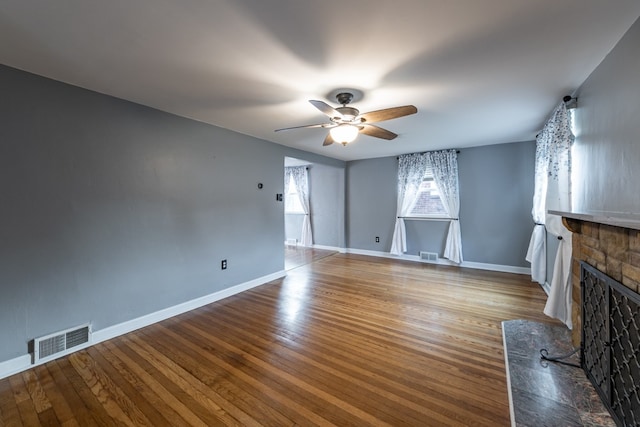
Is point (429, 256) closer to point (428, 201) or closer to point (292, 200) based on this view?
point (428, 201)

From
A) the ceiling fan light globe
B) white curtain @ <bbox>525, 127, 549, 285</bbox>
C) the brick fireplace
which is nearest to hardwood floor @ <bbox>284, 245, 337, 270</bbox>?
the ceiling fan light globe

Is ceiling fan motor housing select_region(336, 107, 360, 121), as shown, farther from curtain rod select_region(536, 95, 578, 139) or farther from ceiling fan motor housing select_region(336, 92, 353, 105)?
curtain rod select_region(536, 95, 578, 139)

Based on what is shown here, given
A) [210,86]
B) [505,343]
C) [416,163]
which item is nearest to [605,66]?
[505,343]

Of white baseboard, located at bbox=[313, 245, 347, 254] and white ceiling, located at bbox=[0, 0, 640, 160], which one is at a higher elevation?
white ceiling, located at bbox=[0, 0, 640, 160]

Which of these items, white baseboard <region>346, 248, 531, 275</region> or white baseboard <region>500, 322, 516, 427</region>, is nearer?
white baseboard <region>500, 322, 516, 427</region>

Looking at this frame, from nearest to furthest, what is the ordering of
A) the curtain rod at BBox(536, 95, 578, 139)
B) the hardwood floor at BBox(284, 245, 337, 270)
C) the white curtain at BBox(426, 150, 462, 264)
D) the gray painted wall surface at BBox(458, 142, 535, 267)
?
the curtain rod at BBox(536, 95, 578, 139), the gray painted wall surface at BBox(458, 142, 535, 267), the white curtain at BBox(426, 150, 462, 264), the hardwood floor at BBox(284, 245, 337, 270)

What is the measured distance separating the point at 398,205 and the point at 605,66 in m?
3.84

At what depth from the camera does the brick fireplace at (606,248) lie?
1.25 m

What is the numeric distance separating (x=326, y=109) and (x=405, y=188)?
3.76 m

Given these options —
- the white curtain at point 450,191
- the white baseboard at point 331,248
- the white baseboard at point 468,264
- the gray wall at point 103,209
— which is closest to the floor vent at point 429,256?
the white baseboard at point 468,264

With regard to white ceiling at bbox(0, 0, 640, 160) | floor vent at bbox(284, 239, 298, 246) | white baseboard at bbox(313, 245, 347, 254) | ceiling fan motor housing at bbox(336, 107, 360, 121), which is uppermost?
white ceiling at bbox(0, 0, 640, 160)

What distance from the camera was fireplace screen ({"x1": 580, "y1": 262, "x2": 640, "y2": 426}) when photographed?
4.12 ft

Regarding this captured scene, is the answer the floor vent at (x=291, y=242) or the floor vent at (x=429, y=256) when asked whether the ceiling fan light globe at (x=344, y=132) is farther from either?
the floor vent at (x=291, y=242)

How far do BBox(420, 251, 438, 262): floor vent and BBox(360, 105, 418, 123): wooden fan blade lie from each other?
12.5 ft
